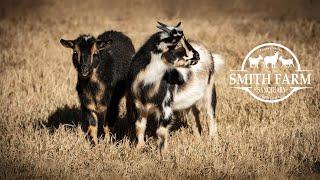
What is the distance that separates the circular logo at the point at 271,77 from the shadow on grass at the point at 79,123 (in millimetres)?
2394

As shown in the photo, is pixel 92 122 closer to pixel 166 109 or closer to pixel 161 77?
pixel 166 109

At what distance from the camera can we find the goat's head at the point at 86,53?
9078 mm

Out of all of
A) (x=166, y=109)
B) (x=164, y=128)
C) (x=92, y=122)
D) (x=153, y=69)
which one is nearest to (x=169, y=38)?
(x=153, y=69)

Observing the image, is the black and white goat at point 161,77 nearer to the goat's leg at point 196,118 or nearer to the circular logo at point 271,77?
the goat's leg at point 196,118

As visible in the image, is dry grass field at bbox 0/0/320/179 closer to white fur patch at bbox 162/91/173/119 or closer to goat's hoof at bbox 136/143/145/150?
goat's hoof at bbox 136/143/145/150

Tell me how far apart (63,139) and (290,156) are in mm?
3616

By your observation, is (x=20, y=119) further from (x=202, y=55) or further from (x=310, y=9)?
(x=310, y=9)

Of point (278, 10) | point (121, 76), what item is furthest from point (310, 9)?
point (121, 76)

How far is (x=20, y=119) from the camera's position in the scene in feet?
35.8

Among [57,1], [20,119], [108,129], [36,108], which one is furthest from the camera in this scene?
[57,1]

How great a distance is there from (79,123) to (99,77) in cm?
149

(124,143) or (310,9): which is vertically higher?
(310,9)

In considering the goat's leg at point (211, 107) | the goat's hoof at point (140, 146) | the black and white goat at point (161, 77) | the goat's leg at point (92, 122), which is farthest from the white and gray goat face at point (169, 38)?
the goat's leg at point (211, 107)

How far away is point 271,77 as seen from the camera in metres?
14.1
